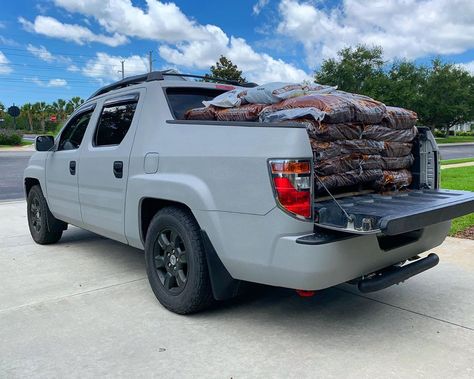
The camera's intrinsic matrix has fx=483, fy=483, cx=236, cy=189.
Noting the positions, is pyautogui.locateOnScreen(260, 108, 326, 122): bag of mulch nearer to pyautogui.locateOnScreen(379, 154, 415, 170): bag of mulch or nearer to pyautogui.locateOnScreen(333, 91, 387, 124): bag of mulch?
pyautogui.locateOnScreen(333, 91, 387, 124): bag of mulch

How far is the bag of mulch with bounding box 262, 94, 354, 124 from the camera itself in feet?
10.9

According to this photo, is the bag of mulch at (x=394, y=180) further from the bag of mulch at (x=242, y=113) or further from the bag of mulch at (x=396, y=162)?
the bag of mulch at (x=242, y=113)

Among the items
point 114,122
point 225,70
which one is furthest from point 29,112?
point 114,122

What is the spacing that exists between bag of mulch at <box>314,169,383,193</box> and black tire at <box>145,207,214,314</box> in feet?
3.12

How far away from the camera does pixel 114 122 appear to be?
4.67m

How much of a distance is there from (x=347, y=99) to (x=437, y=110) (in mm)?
54642

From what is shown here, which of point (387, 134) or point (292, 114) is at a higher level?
point (292, 114)

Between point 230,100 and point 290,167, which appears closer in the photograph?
point 290,167

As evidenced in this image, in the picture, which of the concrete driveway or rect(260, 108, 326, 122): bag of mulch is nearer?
the concrete driveway

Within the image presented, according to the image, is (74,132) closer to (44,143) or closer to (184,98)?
(44,143)

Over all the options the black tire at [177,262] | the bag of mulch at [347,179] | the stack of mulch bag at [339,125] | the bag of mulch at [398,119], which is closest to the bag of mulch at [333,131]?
the stack of mulch bag at [339,125]

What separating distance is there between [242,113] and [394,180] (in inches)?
53.3

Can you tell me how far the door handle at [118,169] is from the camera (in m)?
Answer: 4.25

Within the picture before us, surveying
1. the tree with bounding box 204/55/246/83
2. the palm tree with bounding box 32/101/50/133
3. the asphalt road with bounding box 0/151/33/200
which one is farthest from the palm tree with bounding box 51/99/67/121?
the asphalt road with bounding box 0/151/33/200
